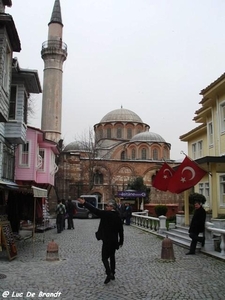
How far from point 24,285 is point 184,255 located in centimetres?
582

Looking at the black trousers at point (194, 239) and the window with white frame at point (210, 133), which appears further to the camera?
the window with white frame at point (210, 133)

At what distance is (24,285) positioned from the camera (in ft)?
22.9

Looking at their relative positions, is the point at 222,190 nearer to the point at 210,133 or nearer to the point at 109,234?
the point at 210,133

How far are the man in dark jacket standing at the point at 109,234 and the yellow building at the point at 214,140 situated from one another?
25.7 feet

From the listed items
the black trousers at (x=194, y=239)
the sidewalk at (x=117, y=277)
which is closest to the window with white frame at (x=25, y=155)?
the sidewalk at (x=117, y=277)

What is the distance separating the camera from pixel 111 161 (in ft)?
159

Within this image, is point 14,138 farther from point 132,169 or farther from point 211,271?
point 132,169

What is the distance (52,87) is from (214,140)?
31.2 meters

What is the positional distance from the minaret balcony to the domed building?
499 inches

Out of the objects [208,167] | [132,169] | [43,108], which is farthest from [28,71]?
[132,169]

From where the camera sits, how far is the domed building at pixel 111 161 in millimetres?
46188

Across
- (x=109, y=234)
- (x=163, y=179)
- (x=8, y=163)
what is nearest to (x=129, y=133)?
(x=8, y=163)

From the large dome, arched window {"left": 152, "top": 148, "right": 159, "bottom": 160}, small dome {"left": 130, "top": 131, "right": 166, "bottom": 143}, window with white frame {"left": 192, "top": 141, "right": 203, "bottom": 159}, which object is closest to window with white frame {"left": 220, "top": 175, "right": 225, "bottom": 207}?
window with white frame {"left": 192, "top": 141, "right": 203, "bottom": 159}

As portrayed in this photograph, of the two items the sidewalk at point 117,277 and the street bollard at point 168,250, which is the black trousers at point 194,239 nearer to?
the sidewalk at point 117,277
